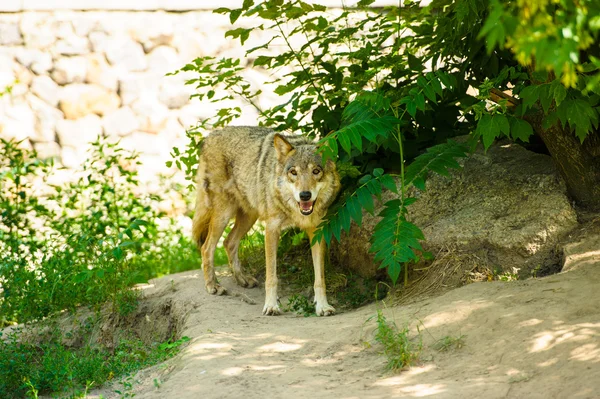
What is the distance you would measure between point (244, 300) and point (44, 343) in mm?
1919

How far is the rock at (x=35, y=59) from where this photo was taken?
10.8m

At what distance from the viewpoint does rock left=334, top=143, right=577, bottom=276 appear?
5.95 metres

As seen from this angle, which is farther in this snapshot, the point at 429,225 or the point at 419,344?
the point at 429,225

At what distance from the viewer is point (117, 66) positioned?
11.2 meters

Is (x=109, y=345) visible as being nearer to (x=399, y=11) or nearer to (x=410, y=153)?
(x=410, y=153)

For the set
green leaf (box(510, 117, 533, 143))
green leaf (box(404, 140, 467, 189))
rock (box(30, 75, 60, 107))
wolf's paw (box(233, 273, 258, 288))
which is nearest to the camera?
green leaf (box(510, 117, 533, 143))

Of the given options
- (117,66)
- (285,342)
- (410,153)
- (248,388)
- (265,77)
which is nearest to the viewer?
(248,388)

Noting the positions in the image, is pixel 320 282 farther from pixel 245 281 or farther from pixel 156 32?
pixel 156 32

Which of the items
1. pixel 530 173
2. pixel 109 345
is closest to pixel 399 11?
pixel 530 173

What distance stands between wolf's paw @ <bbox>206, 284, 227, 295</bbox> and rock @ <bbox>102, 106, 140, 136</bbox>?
4.67 meters

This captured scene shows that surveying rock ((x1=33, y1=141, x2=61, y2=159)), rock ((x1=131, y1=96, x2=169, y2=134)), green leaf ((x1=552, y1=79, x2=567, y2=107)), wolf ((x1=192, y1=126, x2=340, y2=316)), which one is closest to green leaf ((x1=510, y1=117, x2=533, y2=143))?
green leaf ((x1=552, y1=79, x2=567, y2=107))

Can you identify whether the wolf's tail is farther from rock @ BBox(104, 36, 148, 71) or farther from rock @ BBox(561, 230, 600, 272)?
rock @ BBox(104, 36, 148, 71)

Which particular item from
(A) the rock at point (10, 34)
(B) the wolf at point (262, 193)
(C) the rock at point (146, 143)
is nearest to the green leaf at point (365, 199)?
(B) the wolf at point (262, 193)

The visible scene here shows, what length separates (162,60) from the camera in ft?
37.5
